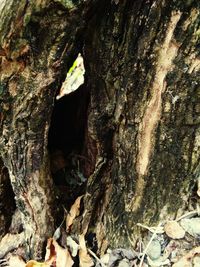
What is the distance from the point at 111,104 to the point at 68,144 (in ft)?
1.36

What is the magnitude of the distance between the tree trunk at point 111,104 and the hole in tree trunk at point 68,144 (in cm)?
11

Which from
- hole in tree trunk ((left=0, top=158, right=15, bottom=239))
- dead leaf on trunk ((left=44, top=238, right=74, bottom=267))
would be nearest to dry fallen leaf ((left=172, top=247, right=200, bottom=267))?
dead leaf on trunk ((left=44, top=238, right=74, bottom=267))

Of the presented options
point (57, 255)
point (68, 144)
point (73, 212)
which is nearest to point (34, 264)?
point (57, 255)

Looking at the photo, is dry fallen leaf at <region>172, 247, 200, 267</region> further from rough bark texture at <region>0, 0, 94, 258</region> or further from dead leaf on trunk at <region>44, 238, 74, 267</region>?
rough bark texture at <region>0, 0, 94, 258</region>

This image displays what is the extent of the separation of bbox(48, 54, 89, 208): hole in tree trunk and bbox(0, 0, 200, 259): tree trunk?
0.11 meters

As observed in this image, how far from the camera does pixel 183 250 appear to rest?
1.48 meters

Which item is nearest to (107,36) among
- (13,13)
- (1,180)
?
(13,13)

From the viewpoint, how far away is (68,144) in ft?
5.63

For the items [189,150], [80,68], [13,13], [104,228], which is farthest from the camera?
[80,68]

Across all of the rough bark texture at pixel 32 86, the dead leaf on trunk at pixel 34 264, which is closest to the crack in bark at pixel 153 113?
the rough bark texture at pixel 32 86

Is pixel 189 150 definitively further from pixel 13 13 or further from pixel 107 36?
pixel 13 13

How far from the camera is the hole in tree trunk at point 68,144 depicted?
64.9 inches

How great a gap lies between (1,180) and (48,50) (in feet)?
1.89

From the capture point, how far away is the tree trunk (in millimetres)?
1150
